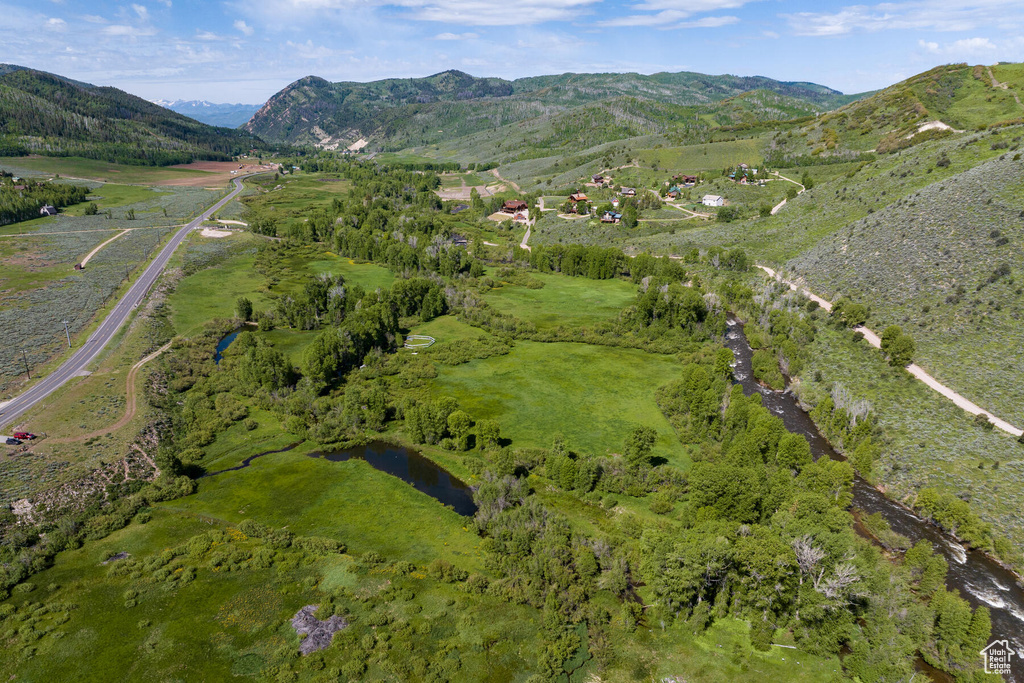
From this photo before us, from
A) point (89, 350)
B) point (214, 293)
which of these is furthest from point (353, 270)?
point (89, 350)

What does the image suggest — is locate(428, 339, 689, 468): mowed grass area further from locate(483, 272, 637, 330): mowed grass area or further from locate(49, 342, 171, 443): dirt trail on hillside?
locate(49, 342, 171, 443): dirt trail on hillside

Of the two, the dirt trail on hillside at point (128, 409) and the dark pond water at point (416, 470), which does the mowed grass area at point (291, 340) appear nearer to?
the dirt trail on hillside at point (128, 409)

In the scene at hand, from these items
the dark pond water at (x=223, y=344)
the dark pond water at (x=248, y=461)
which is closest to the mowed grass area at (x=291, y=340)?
the dark pond water at (x=223, y=344)

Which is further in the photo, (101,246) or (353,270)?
(101,246)

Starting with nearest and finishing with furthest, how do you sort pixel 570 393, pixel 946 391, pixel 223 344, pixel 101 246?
pixel 946 391 → pixel 570 393 → pixel 223 344 → pixel 101 246

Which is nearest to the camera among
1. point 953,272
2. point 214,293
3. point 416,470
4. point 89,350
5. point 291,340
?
point 416,470

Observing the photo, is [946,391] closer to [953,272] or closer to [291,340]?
[953,272]

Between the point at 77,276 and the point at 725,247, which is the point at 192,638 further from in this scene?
the point at 725,247
